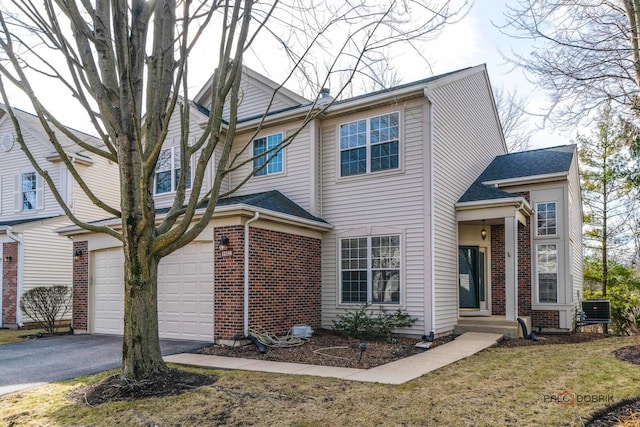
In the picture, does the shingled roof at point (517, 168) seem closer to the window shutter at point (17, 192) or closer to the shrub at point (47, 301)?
the shrub at point (47, 301)

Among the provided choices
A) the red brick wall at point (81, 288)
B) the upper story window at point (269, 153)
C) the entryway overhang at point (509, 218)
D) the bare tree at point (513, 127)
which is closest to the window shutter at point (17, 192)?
the red brick wall at point (81, 288)

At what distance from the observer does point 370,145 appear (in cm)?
1155

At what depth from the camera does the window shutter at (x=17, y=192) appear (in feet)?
57.5

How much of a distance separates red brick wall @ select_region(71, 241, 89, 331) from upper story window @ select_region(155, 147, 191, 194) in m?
2.67

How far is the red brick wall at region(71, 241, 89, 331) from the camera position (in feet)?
40.5

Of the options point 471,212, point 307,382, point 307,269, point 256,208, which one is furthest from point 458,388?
point 471,212

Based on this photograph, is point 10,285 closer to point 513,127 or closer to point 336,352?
point 336,352

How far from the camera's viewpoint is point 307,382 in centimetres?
630

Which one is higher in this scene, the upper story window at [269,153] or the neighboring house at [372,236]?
the upper story window at [269,153]

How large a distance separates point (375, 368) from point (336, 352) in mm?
1572

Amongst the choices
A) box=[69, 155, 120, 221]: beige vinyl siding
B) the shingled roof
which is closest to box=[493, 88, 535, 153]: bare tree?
the shingled roof

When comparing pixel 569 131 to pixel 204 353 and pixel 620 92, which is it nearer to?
pixel 620 92

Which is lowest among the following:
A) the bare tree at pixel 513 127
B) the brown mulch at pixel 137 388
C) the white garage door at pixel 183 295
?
the brown mulch at pixel 137 388

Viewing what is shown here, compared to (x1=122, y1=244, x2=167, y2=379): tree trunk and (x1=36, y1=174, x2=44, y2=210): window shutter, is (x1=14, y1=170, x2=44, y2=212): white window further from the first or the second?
(x1=122, y1=244, x2=167, y2=379): tree trunk
